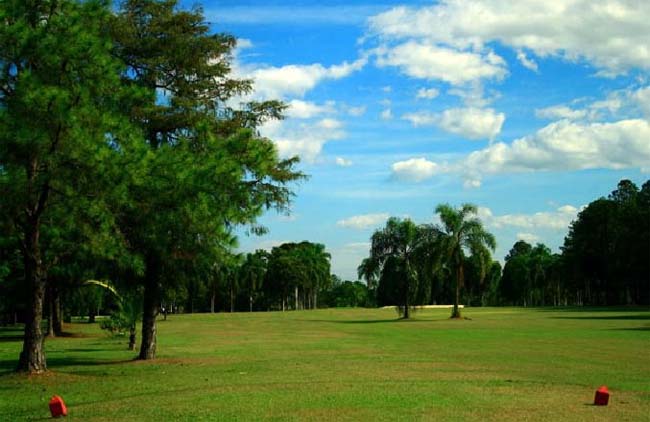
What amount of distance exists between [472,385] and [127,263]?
30.8 ft

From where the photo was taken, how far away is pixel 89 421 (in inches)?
449

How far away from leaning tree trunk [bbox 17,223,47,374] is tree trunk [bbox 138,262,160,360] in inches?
199

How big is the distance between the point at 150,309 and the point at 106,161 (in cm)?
838

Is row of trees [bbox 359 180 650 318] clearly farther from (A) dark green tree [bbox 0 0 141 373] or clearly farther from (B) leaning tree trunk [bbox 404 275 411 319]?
(A) dark green tree [bbox 0 0 141 373]

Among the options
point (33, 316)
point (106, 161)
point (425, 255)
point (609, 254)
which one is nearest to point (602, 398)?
point (106, 161)

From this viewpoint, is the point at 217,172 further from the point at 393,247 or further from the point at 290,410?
the point at 393,247

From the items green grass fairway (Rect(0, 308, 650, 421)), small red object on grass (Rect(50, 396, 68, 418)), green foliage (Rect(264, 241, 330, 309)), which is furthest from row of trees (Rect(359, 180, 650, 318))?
small red object on grass (Rect(50, 396, 68, 418))

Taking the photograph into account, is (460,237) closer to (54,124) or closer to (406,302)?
(406,302)

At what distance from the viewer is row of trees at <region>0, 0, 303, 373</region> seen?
16.2 meters

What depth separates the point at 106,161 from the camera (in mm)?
16312

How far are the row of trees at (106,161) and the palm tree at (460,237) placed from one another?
38508 mm

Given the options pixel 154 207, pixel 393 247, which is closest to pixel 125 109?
pixel 154 207

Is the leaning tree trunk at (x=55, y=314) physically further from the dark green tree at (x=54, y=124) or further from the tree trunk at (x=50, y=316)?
the dark green tree at (x=54, y=124)

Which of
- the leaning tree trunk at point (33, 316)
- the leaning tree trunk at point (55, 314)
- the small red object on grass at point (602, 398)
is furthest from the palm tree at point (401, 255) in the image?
the small red object on grass at point (602, 398)
